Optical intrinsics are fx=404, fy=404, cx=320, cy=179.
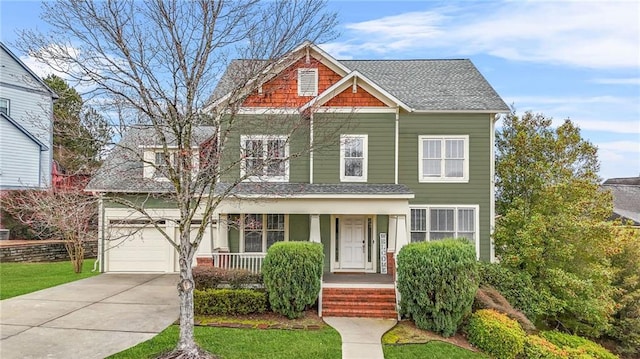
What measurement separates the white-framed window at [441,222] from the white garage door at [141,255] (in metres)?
9.96

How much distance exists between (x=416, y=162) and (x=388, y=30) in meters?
4.82

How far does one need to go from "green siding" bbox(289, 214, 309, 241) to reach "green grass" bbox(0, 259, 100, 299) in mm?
8084

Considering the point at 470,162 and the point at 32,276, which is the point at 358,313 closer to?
the point at 470,162

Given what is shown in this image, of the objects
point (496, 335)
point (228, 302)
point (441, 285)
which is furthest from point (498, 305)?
point (228, 302)

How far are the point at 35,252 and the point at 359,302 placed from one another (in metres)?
17.7

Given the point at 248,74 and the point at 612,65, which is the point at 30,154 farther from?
the point at 612,65

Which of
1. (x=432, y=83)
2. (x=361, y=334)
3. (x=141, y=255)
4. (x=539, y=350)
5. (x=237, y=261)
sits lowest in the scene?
(x=539, y=350)

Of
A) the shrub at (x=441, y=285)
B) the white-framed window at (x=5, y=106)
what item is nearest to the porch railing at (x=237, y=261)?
the shrub at (x=441, y=285)

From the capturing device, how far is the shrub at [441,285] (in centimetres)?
976

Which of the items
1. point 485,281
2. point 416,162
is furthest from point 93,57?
point 485,281

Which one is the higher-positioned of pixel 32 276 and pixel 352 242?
pixel 352 242

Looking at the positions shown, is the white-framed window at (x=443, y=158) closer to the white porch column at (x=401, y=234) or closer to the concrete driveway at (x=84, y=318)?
the white porch column at (x=401, y=234)

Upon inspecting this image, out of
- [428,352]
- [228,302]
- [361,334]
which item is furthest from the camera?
[228,302]

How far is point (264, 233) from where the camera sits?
47.5 ft
